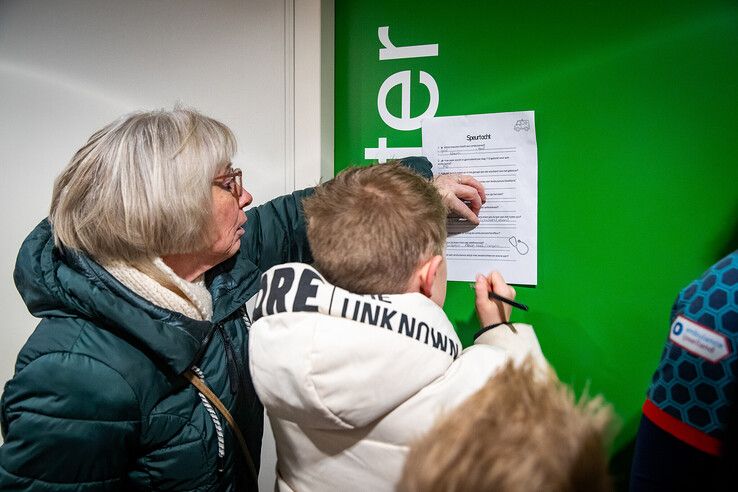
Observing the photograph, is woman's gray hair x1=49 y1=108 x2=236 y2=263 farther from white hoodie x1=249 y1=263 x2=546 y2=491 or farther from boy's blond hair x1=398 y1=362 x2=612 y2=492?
boy's blond hair x1=398 y1=362 x2=612 y2=492

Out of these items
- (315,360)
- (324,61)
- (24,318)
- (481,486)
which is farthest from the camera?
(24,318)

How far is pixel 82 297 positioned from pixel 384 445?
0.53 metres

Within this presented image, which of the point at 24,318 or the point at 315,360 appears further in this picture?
the point at 24,318

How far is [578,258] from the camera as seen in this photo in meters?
1.10

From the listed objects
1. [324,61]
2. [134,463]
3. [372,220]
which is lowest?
[134,463]

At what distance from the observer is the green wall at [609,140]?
1006mm

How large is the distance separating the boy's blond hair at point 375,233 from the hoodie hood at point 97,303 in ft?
0.94

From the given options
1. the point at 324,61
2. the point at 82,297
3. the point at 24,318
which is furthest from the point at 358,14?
the point at 24,318

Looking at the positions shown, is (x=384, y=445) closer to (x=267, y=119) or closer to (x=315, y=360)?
(x=315, y=360)

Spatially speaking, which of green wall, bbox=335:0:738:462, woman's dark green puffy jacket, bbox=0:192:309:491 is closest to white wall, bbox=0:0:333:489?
green wall, bbox=335:0:738:462

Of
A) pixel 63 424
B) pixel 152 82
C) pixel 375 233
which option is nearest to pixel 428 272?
pixel 375 233

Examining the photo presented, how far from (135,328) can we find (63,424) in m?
0.16

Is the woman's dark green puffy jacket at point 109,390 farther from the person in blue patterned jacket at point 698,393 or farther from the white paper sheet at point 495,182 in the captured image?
the person in blue patterned jacket at point 698,393

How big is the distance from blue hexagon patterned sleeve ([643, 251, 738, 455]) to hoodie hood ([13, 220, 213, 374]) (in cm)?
73
